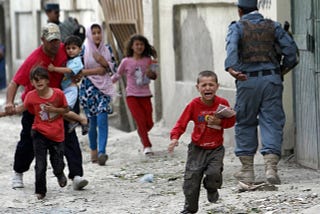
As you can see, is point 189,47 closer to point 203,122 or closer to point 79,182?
point 79,182

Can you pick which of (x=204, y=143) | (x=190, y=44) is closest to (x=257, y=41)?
(x=204, y=143)

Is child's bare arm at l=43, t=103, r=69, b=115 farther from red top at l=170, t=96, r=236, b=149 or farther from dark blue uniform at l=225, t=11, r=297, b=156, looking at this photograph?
red top at l=170, t=96, r=236, b=149

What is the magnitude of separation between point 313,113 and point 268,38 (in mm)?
1326

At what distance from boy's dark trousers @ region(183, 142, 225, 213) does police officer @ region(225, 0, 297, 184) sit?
3.70 ft

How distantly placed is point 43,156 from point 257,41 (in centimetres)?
223

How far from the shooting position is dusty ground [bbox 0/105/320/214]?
8719 millimetres

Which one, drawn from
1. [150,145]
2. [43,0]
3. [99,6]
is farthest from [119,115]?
[43,0]

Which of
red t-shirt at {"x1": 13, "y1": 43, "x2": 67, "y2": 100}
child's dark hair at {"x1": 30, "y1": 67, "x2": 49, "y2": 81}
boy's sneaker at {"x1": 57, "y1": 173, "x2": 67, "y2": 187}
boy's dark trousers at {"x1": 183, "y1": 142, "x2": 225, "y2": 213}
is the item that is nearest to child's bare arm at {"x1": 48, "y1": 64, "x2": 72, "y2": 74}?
red t-shirt at {"x1": 13, "y1": 43, "x2": 67, "y2": 100}

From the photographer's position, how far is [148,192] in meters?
10.2

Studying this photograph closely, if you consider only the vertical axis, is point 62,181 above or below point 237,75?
below

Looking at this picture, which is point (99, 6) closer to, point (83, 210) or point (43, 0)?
point (43, 0)

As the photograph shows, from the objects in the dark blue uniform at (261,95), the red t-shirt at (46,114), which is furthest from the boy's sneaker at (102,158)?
the dark blue uniform at (261,95)

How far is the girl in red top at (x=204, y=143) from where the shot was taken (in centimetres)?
840

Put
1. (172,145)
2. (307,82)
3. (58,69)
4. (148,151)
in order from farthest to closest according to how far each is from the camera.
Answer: (148,151)
(307,82)
(58,69)
(172,145)
